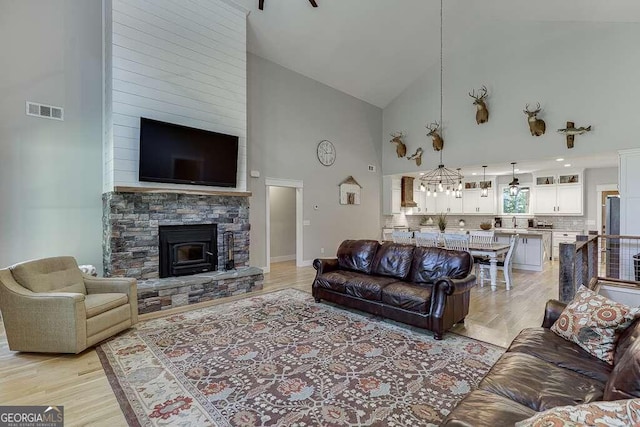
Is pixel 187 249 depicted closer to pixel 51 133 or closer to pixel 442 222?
pixel 51 133

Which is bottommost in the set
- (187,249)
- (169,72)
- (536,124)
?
(187,249)

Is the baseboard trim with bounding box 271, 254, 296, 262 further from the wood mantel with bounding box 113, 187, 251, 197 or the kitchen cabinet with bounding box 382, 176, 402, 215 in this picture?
the wood mantel with bounding box 113, 187, 251, 197

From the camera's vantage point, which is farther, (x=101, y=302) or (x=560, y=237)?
(x=560, y=237)

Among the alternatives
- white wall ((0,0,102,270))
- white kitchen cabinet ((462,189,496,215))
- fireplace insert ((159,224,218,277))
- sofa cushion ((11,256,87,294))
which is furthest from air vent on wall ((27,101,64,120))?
white kitchen cabinet ((462,189,496,215))

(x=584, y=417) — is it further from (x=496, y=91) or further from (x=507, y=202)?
(x=507, y=202)

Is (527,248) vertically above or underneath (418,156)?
underneath

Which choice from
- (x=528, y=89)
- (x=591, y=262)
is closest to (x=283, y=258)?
(x=591, y=262)

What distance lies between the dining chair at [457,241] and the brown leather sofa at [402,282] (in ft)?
5.71

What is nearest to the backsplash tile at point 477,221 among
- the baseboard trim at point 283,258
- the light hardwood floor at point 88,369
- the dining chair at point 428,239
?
the baseboard trim at point 283,258

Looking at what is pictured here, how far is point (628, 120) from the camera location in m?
5.73

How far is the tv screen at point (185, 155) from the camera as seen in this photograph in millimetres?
4641

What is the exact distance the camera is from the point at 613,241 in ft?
20.3

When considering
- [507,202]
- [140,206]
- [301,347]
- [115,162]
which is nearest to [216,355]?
[301,347]

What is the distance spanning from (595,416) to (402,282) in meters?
3.14
